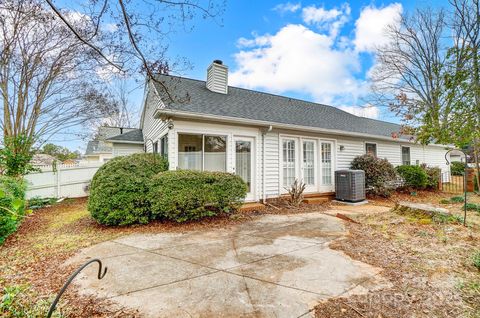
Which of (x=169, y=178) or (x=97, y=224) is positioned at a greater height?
(x=169, y=178)

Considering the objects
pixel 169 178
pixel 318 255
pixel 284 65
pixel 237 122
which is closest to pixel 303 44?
pixel 284 65

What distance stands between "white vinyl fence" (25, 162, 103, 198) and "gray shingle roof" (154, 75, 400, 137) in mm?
5807

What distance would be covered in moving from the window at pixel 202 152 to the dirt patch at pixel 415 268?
403 cm

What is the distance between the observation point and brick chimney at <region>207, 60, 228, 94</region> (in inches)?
368

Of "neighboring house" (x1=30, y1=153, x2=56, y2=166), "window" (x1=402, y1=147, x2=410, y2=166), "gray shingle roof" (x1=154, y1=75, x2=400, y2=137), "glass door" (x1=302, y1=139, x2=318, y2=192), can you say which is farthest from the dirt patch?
"neighboring house" (x1=30, y1=153, x2=56, y2=166)

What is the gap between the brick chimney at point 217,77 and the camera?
30.7 feet

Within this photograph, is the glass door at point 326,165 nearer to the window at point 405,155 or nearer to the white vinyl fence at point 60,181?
the window at point 405,155

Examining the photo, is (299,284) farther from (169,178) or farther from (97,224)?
(97,224)

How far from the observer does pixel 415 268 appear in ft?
10.1

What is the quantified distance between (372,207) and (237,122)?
5532 mm

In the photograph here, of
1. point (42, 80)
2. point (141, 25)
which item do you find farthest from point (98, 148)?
point (141, 25)

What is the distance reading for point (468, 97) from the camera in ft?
13.0

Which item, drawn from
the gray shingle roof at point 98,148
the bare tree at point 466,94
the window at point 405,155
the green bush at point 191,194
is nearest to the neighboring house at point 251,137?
the green bush at point 191,194

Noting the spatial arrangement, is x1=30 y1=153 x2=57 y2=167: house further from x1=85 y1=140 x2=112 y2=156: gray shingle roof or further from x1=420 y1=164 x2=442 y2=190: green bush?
x1=420 y1=164 x2=442 y2=190: green bush
